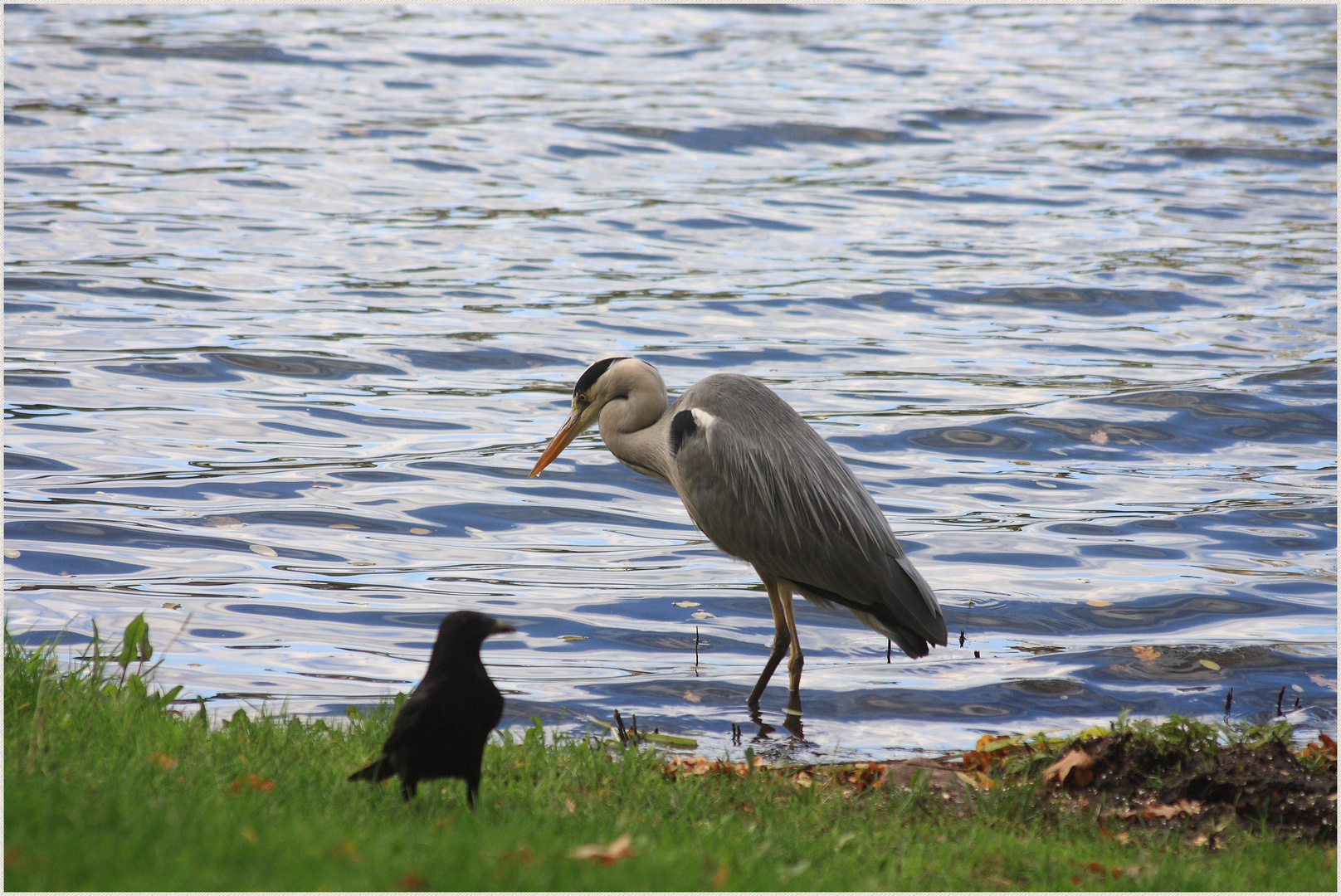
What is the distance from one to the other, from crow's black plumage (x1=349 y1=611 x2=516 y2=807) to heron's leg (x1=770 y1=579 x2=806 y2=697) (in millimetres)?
3135

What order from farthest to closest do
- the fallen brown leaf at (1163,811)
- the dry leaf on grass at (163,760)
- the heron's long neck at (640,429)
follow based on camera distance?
the heron's long neck at (640,429) < the fallen brown leaf at (1163,811) < the dry leaf on grass at (163,760)

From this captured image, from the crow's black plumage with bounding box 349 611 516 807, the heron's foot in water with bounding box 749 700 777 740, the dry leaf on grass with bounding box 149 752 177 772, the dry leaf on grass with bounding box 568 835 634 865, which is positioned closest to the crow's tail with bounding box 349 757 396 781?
the crow's black plumage with bounding box 349 611 516 807

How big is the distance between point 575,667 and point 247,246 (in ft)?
36.4

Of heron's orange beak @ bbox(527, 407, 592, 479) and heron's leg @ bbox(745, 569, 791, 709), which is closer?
heron's leg @ bbox(745, 569, 791, 709)

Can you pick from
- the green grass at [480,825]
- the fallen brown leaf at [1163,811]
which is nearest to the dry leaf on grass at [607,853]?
the green grass at [480,825]

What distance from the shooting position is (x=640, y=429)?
8039 millimetres

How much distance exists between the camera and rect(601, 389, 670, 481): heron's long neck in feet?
26.0

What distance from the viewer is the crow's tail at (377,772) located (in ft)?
15.1

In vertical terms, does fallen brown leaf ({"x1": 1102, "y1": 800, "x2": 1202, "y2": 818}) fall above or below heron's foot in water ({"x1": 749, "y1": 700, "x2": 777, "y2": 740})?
above

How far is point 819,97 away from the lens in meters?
27.6

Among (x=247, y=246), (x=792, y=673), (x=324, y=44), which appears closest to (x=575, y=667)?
(x=792, y=673)

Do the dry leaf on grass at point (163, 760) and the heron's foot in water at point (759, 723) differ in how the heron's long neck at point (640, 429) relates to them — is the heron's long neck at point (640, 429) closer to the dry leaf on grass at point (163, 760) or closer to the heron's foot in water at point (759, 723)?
the heron's foot in water at point (759, 723)

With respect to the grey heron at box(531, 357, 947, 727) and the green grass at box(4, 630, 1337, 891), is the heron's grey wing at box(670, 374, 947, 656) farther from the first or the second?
the green grass at box(4, 630, 1337, 891)

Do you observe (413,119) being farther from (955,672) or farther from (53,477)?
(955,672)
